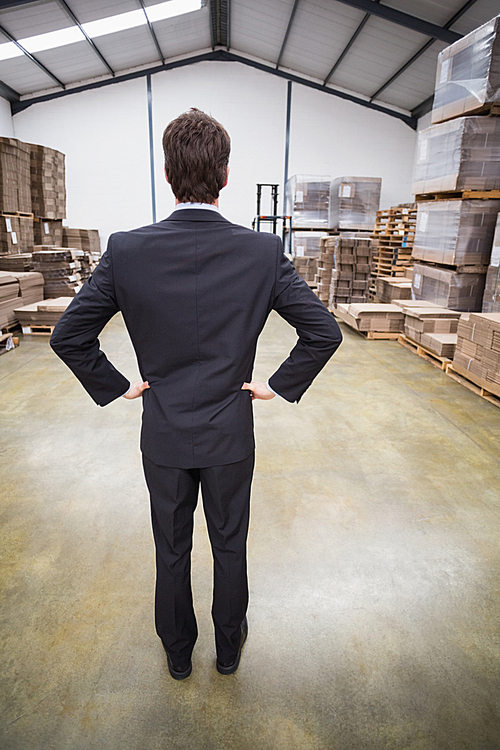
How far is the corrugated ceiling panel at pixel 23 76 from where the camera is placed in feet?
37.3

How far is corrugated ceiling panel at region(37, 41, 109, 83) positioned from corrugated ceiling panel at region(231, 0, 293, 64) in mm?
3562

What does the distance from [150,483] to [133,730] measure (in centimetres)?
81

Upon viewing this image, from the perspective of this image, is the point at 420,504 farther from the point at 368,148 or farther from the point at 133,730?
the point at 368,148

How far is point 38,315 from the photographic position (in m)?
7.34

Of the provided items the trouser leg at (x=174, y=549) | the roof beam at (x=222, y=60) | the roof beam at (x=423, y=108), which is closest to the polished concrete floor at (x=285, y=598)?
the trouser leg at (x=174, y=549)

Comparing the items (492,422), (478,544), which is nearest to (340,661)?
(478,544)

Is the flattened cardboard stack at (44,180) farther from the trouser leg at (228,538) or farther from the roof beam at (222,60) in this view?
the trouser leg at (228,538)

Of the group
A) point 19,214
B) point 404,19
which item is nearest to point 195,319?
point 19,214

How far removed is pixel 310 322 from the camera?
1502mm

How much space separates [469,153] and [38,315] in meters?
6.19

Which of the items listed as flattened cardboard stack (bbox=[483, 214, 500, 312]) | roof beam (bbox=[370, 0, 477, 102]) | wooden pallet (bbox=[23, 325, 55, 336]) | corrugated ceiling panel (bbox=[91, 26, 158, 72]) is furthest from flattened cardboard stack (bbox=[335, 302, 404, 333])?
corrugated ceiling panel (bbox=[91, 26, 158, 72])

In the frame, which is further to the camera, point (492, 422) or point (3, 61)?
point (3, 61)

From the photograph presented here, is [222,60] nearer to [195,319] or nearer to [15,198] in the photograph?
[15,198]

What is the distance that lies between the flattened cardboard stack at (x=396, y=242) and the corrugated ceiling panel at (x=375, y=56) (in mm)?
3384
